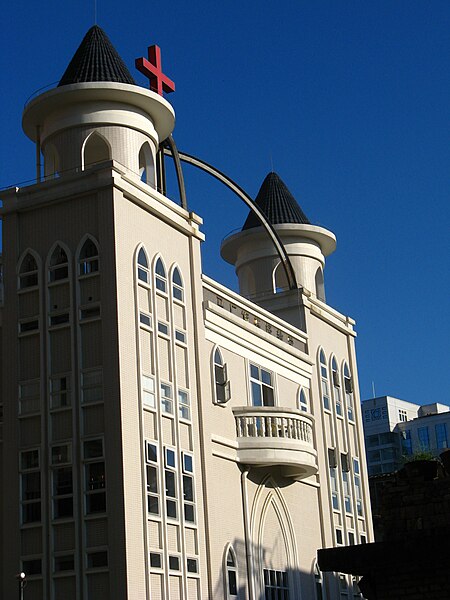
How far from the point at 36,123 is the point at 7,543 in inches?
425

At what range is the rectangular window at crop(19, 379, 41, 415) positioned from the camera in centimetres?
2473

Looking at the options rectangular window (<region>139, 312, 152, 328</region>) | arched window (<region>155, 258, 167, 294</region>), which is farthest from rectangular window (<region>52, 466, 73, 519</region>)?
arched window (<region>155, 258, 167, 294</region>)

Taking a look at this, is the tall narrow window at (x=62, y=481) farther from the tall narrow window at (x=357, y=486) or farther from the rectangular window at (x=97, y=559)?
the tall narrow window at (x=357, y=486)

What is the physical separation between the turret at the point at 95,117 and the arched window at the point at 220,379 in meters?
4.81

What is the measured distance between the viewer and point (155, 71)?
1177 inches

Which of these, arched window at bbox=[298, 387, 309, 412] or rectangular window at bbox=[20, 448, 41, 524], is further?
arched window at bbox=[298, 387, 309, 412]

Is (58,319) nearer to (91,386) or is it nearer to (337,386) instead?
(91,386)

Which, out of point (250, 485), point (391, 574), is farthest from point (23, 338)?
point (391, 574)

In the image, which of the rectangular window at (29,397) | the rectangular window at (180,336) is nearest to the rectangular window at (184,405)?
the rectangular window at (180,336)

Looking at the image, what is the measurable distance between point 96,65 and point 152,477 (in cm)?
1091

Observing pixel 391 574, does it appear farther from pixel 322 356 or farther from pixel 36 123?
pixel 322 356

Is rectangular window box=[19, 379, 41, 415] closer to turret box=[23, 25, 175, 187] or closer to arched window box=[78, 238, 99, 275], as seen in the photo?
arched window box=[78, 238, 99, 275]

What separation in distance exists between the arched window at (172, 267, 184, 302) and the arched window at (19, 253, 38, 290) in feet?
11.1

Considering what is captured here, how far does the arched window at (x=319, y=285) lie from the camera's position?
3769 centimetres
